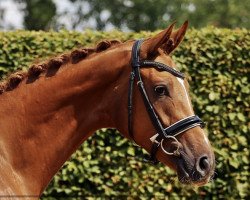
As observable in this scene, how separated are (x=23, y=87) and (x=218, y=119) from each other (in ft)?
12.4

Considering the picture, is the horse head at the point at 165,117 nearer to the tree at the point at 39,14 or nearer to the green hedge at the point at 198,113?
the green hedge at the point at 198,113

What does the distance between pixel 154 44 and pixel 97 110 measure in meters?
0.55

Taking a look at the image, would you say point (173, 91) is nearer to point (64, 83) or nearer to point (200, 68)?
point (64, 83)

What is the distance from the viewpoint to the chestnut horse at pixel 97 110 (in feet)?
11.5

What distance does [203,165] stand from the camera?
3.46 metres

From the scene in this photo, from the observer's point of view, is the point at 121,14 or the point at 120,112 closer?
the point at 120,112

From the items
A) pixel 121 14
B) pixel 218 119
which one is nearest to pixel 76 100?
pixel 218 119

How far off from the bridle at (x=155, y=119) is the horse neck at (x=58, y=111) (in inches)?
2.9

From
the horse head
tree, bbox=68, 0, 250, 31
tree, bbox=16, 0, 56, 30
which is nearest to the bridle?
the horse head

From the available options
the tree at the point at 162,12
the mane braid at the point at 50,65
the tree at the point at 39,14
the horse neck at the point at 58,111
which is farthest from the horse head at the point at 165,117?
the tree at the point at 162,12

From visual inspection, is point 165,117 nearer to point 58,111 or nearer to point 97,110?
point 97,110

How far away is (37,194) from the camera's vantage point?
355 centimetres

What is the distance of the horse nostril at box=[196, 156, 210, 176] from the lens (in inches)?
136

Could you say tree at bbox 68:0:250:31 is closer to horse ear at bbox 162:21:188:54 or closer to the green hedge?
the green hedge
